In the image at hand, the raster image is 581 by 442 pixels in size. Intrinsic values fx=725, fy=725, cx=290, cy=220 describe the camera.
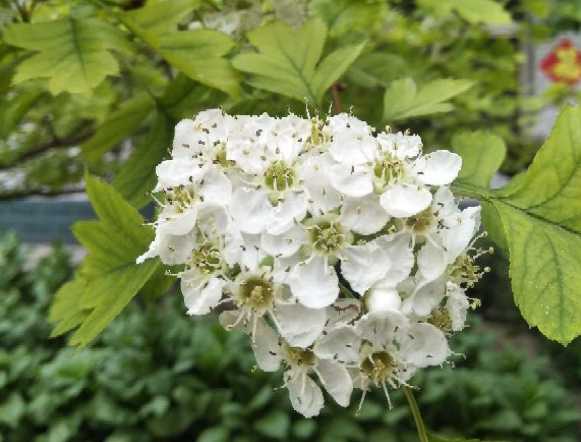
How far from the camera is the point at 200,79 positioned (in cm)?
88

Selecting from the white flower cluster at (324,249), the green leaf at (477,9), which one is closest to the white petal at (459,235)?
the white flower cluster at (324,249)

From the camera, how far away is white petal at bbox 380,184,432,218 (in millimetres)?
650

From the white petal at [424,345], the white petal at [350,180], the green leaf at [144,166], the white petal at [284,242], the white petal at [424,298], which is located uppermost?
the white petal at [350,180]

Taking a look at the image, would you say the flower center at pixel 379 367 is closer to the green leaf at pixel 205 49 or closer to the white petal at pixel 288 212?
the white petal at pixel 288 212

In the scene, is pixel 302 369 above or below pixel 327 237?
below

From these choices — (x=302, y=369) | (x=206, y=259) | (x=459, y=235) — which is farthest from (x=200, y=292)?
(x=459, y=235)

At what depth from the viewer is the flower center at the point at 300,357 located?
72cm

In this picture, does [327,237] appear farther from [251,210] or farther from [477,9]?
[477,9]

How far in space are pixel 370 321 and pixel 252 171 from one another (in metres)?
0.19

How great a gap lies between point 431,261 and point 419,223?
0.12 ft

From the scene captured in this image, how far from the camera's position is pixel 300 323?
646 mm

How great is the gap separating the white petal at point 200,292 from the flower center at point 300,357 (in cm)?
9

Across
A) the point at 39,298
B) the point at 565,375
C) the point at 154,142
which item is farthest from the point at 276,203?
the point at 565,375

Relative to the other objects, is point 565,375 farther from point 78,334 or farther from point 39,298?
point 78,334
